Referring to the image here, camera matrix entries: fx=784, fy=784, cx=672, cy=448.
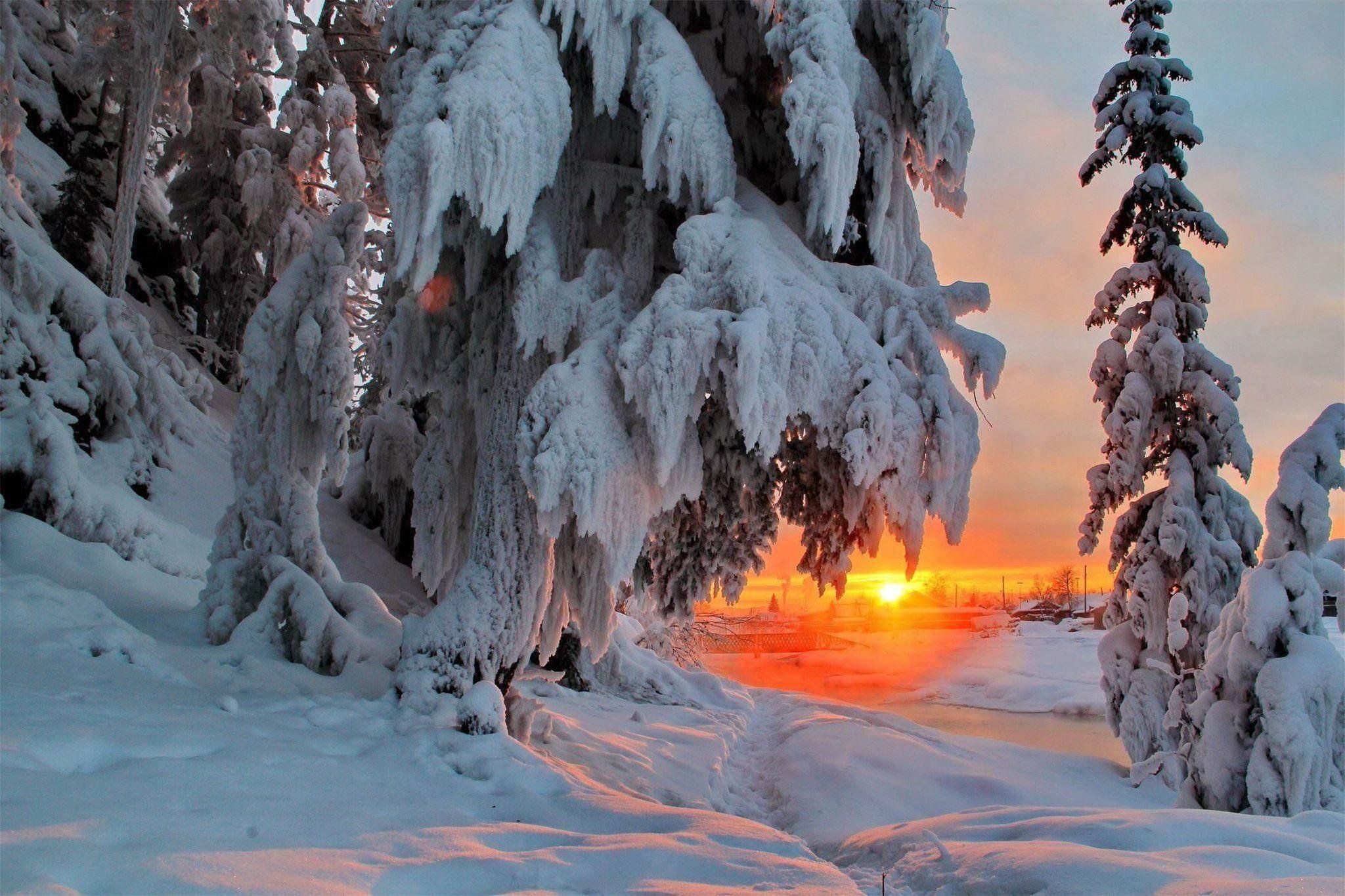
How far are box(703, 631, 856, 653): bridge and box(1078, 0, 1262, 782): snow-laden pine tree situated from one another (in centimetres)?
1092

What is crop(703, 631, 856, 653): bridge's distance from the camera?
22.2m

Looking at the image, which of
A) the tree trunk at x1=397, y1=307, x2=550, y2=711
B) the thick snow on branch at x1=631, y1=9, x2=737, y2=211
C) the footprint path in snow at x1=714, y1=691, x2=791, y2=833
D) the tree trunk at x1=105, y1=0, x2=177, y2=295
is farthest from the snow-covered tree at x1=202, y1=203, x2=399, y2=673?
the tree trunk at x1=105, y1=0, x2=177, y2=295

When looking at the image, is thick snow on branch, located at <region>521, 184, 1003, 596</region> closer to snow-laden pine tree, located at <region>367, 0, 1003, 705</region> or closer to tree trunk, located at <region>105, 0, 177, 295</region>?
snow-laden pine tree, located at <region>367, 0, 1003, 705</region>

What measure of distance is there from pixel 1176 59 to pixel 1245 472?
7.35 metres

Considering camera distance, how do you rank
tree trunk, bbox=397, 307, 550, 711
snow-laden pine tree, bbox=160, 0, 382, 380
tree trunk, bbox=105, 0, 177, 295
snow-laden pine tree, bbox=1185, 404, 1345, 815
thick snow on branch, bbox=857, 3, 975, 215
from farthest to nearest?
snow-laden pine tree, bbox=160, 0, 382, 380
tree trunk, bbox=105, 0, 177, 295
snow-laden pine tree, bbox=1185, 404, 1345, 815
thick snow on branch, bbox=857, 3, 975, 215
tree trunk, bbox=397, 307, 550, 711

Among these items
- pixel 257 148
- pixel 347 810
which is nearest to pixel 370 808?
pixel 347 810

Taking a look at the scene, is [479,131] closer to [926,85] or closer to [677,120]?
[677,120]

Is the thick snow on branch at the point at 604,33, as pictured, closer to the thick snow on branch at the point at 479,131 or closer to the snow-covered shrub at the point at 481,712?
the thick snow on branch at the point at 479,131

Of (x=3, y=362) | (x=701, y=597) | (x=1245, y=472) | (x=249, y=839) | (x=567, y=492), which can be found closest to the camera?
(x=249, y=839)

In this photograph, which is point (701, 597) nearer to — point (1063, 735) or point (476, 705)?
point (476, 705)

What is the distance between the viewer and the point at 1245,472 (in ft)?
41.4

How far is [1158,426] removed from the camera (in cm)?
1309

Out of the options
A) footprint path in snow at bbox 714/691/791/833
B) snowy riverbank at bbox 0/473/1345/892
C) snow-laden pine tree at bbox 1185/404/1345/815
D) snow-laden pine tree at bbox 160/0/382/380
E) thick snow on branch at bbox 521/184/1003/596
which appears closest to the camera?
snowy riverbank at bbox 0/473/1345/892

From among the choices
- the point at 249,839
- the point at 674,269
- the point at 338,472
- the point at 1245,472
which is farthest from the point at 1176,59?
the point at 249,839
